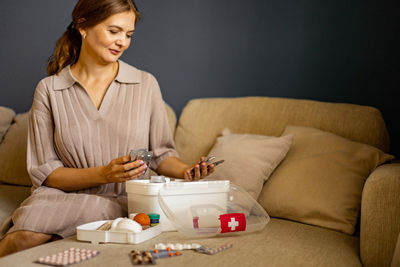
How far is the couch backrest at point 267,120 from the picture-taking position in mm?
1901

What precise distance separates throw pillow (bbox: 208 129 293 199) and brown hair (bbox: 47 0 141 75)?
64cm

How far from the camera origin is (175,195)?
58.6 inches

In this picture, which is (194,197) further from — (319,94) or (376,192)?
(319,94)

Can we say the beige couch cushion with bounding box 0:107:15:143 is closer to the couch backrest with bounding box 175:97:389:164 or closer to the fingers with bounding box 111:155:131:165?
the couch backrest with bounding box 175:97:389:164

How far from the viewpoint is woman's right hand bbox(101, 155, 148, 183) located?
149 centimetres

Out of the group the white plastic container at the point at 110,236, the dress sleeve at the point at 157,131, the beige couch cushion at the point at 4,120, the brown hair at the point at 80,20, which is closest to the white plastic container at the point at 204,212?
the white plastic container at the point at 110,236

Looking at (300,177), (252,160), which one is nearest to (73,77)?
(252,160)

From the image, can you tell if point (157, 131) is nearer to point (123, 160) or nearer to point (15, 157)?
point (123, 160)

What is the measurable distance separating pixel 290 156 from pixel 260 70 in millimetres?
701

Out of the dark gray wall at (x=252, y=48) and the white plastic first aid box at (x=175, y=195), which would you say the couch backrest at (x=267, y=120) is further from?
the white plastic first aid box at (x=175, y=195)

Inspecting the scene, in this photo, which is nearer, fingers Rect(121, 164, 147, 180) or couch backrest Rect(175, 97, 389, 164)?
fingers Rect(121, 164, 147, 180)

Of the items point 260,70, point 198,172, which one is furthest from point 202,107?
point 198,172

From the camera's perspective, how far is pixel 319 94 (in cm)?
230

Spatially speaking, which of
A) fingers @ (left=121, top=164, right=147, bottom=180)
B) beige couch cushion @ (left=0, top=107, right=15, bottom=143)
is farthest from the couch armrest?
beige couch cushion @ (left=0, top=107, right=15, bottom=143)
